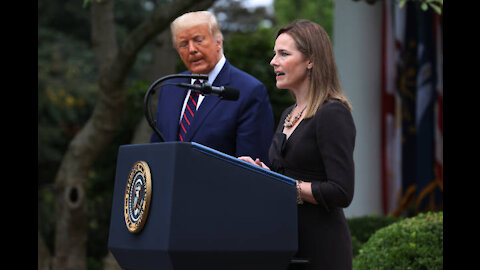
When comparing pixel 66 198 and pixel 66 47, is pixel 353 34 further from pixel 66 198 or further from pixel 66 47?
pixel 66 47

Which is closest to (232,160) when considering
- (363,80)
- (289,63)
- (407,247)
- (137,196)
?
(137,196)

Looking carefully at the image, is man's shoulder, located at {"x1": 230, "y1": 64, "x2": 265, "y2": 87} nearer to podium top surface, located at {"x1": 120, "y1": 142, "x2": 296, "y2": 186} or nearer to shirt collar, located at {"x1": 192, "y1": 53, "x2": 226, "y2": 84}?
shirt collar, located at {"x1": 192, "y1": 53, "x2": 226, "y2": 84}

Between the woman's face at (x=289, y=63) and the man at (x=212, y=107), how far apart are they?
0.70 meters

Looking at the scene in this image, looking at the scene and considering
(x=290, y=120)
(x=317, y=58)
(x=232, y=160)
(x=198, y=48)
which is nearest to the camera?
(x=232, y=160)

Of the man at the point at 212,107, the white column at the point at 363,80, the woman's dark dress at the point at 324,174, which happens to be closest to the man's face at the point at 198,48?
the man at the point at 212,107

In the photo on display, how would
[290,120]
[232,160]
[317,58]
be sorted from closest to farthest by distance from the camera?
1. [232,160]
2. [317,58]
3. [290,120]

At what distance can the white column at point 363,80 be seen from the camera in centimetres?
1021

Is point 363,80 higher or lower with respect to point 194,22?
higher

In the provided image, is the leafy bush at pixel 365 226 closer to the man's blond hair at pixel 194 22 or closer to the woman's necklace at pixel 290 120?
the man's blond hair at pixel 194 22

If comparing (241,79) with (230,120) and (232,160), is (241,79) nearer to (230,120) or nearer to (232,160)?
(230,120)

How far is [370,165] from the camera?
1041 cm

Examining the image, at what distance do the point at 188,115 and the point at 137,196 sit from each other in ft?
3.84

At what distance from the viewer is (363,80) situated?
10258 millimetres

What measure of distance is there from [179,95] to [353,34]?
695cm
